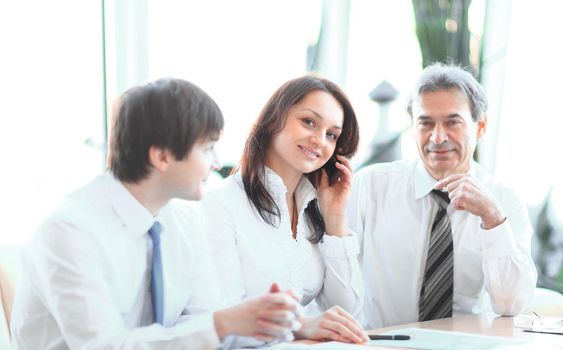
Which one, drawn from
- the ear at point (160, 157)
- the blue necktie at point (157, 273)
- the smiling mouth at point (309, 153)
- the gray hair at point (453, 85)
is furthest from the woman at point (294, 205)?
the ear at point (160, 157)

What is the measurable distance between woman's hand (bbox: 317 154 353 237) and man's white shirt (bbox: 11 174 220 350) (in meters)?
0.68

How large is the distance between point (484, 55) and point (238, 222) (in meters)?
2.17

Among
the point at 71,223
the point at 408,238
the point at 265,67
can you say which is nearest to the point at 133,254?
the point at 71,223

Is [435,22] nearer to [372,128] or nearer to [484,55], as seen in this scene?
[484,55]

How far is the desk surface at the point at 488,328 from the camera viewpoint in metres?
1.92

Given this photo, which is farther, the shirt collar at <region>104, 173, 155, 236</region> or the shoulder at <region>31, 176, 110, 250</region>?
the shirt collar at <region>104, 173, 155, 236</region>

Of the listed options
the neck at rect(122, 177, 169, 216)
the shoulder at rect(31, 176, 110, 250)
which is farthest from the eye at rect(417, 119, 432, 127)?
the shoulder at rect(31, 176, 110, 250)

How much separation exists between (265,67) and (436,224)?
1670mm

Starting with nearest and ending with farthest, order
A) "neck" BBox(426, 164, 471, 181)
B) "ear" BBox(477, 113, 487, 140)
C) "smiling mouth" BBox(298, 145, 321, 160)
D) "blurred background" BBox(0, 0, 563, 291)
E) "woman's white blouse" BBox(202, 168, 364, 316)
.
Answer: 1. "woman's white blouse" BBox(202, 168, 364, 316)
2. "smiling mouth" BBox(298, 145, 321, 160)
3. "neck" BBox(426, 164, 471, 181)
4. "ear" BBox(477, 113, 487, 140)
5. "blurred background" BBox(0, 0, 563, 291)

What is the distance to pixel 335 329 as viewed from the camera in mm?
1844

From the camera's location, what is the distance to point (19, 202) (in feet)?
10.6

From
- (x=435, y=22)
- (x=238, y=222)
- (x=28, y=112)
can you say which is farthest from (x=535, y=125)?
(x=28, y=112)

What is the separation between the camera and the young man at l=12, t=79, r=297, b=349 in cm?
153

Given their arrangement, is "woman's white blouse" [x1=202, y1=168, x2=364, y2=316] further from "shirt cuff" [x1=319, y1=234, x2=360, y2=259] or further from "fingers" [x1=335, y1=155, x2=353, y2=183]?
"fingers" [x1=335, y1=155, x2=353, y2=183]
